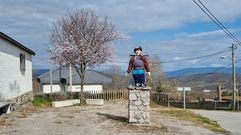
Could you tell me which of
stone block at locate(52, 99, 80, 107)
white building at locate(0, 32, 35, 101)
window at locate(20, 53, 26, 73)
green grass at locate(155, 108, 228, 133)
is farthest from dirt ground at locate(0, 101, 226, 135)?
stone block at locate(52, 99, 80, 107)

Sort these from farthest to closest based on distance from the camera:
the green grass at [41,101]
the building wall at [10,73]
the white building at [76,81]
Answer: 1. the white building at [76,81]
2. the green grass at [41,101]
3. the building wall at [10,73]

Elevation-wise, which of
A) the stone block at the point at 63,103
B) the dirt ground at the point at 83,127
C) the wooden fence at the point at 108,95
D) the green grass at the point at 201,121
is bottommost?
the green grass at the point at 201,121

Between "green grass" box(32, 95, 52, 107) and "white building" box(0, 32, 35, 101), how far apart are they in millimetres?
1507

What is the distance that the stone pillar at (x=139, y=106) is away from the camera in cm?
1544

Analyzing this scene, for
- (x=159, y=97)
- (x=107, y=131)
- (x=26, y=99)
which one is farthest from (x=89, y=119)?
(x=159, y=97)

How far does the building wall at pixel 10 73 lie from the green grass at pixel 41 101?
8.87ft

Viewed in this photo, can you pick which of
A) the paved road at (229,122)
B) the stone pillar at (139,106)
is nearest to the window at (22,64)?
the stone pillar at (139,106)

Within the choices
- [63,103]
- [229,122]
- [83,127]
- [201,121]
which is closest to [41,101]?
[63,103]

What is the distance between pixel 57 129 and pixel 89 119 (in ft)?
10.4

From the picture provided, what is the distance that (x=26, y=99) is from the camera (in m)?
24.3

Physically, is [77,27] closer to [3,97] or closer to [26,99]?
[26,99]

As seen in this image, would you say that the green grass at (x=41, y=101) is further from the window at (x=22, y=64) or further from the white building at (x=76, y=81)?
the white building at (x=76, y=81)

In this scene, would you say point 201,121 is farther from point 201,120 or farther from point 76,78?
point 76,78

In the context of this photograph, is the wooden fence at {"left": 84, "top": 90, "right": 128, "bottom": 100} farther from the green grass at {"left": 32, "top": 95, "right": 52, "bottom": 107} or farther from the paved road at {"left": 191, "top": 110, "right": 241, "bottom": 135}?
the paved road at {"left": 191, "top": 110, "right": 241, "bottom": 135}
